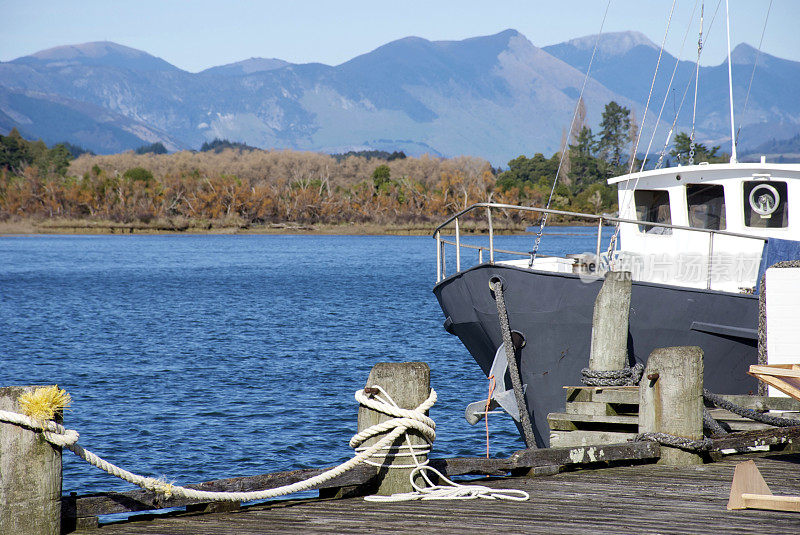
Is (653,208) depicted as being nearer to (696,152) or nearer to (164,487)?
(696,152)

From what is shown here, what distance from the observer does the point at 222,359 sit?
86.0 feet

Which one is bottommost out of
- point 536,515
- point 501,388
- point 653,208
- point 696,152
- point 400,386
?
point 501,388

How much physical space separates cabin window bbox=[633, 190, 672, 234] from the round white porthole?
131 cm

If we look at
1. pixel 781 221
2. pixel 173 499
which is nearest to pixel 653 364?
pixel 173 499

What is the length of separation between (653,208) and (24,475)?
11233mm

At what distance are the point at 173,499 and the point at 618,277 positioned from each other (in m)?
5.99

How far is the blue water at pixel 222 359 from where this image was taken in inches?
621

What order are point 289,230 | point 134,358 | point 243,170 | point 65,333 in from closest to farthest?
point 134,358 → point 65,333 → point 289,230 → point 243,170

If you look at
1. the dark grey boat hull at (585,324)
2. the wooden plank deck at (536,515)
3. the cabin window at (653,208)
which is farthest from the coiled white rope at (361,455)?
the cabin window at (653,208)

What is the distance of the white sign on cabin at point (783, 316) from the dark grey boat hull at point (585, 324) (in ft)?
7.13

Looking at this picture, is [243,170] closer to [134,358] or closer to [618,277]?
[134,358]

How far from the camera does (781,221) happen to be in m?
12.6

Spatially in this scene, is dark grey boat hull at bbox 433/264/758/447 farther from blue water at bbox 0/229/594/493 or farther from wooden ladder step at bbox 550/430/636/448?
wooden ladder step at bbox 550/430/636/448

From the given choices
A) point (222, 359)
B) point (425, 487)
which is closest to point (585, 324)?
point (425, 487)
